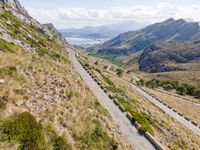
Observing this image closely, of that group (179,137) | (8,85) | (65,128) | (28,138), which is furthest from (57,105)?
(179,137)

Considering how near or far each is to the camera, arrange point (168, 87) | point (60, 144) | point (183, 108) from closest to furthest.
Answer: point (60, 144) → point (183, 108) → point (168, 87)

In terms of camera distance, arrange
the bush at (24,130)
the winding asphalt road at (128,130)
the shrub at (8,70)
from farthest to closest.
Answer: the winding asphalt road at (128,130), the shrub at (8,70), the bush at (24,130)

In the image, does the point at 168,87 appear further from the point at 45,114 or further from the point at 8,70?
the point at 45,114

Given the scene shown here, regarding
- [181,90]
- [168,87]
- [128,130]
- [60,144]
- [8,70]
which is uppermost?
[8,70]

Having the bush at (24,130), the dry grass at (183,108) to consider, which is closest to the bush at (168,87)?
the dry grass at (183,108)

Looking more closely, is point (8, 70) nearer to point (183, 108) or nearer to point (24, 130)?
point (24, 130)

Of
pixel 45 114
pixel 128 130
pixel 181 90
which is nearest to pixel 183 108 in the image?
pixel 128 130

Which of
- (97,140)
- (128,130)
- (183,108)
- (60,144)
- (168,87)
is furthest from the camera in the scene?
(168,87)

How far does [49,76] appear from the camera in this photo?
84.7 feet

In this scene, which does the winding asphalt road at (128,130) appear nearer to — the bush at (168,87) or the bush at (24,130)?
the bush at (24,130)

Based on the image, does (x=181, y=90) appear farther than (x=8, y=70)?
Yes

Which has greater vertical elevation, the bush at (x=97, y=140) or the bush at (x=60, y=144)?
the bush at (x=60, y=144)

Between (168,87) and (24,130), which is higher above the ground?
(24,130)

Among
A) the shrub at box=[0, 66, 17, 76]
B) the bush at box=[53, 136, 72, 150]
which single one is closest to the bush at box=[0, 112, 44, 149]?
the bush at box=[53, 136, 72, 150]
